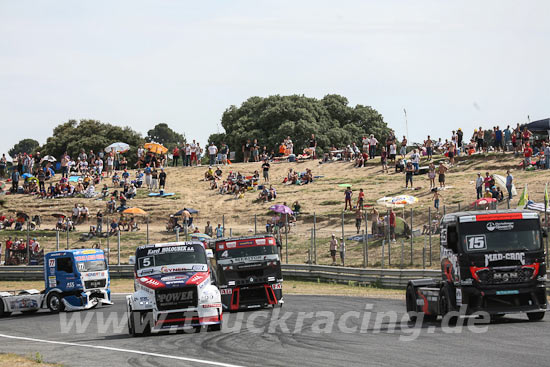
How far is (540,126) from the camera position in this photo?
2053 inches

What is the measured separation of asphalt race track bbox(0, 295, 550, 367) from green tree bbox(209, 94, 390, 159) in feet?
192

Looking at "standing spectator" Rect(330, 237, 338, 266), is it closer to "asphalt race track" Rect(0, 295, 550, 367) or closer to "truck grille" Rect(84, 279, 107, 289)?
"truck grille" Rect(84, 279, 107, 289)

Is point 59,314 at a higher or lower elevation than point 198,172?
lower

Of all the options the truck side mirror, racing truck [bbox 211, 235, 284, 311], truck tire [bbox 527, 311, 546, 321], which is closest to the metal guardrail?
racing truck [bbox 211, 235, 284, 311]

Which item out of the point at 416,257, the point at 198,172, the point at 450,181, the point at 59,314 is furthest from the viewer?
the point at 198,172

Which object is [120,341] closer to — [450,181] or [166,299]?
[166,299]

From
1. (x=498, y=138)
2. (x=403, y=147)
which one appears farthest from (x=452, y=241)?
(x=403, y=147)

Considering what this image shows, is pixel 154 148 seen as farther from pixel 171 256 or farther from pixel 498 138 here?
pixel 171 256

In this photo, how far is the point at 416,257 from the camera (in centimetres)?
3556

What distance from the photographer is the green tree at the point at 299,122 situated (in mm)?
82562

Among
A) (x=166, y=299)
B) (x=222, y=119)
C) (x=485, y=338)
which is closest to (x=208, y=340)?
(x=166, y=299)

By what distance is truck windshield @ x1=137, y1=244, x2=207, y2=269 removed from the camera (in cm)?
2084

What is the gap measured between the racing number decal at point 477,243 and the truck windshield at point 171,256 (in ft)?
22.2

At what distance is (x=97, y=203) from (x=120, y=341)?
1611 inches
